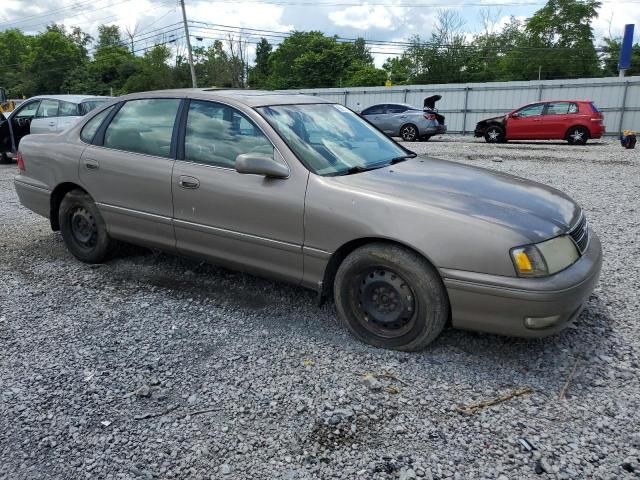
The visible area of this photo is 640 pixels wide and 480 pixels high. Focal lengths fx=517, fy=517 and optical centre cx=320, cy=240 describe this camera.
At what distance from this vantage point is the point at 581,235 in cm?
330

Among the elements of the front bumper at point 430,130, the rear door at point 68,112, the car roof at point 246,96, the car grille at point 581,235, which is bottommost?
the front bumper at point 430,130

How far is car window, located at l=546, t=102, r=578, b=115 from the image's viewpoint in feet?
55.4

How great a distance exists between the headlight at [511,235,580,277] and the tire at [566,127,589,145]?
15.9 meters

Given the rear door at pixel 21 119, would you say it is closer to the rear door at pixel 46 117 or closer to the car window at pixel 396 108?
the rear door at pixel 46 117

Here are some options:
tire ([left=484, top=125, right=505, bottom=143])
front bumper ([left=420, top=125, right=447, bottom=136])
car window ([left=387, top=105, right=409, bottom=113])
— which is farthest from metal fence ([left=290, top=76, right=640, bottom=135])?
car window ([left=387, top=105, right=409, bottom=113])

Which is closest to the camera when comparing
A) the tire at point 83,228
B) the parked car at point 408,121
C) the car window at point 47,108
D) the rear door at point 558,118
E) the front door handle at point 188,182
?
the front door handle at point 188,182

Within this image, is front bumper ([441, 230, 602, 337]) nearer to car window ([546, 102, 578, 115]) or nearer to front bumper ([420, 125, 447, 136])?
car window ([546, 102, 578, 115])

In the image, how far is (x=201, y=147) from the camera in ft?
12.8

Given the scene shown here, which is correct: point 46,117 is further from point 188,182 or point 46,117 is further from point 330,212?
point 330,212

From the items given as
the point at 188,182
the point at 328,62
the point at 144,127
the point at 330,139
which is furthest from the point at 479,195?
the point at 328,62

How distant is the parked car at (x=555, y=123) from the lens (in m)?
16.7

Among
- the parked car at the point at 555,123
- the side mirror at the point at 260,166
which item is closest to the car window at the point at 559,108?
the parked car at the point at 555,123

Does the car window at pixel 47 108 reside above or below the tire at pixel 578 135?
above

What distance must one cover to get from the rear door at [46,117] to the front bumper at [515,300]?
10.8 meters
